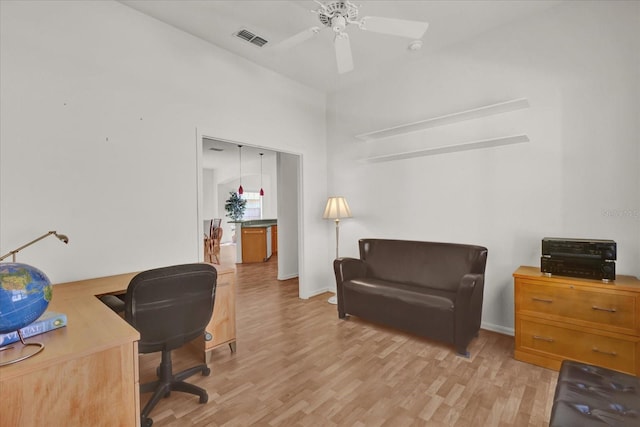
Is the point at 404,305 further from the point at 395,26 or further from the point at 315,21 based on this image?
the point at 315,21

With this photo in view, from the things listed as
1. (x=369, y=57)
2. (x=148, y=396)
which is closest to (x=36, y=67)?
(x=148, y=396)

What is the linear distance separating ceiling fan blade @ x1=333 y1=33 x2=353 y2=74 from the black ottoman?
252 centimetres

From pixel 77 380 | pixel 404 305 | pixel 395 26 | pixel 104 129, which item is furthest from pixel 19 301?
pixel 404 305

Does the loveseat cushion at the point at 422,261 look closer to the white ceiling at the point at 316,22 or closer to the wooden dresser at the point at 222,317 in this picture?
the wooden dresser at the point at 222,317

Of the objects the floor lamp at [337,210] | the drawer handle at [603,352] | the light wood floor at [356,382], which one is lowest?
the light wood floor at [356,382]

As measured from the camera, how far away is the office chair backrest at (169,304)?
1686mm

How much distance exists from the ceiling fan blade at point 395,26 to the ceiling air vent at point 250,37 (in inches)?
56.2

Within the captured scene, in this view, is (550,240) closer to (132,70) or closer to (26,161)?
(132,70)

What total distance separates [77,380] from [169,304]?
25.1 inches

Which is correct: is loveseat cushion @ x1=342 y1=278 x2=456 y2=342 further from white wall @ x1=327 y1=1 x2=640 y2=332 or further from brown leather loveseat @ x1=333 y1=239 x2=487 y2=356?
white wall @ x1=327 y1=1 x2=640 y2=332

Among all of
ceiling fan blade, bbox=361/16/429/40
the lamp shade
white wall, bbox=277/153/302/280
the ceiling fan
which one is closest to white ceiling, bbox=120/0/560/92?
the ceiling fan

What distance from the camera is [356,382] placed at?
88.9 inches

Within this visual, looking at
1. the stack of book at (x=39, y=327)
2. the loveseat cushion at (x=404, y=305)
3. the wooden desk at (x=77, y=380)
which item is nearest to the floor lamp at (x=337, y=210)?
the loveseat cushion at (x=404, y=305)

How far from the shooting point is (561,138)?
274 cm
